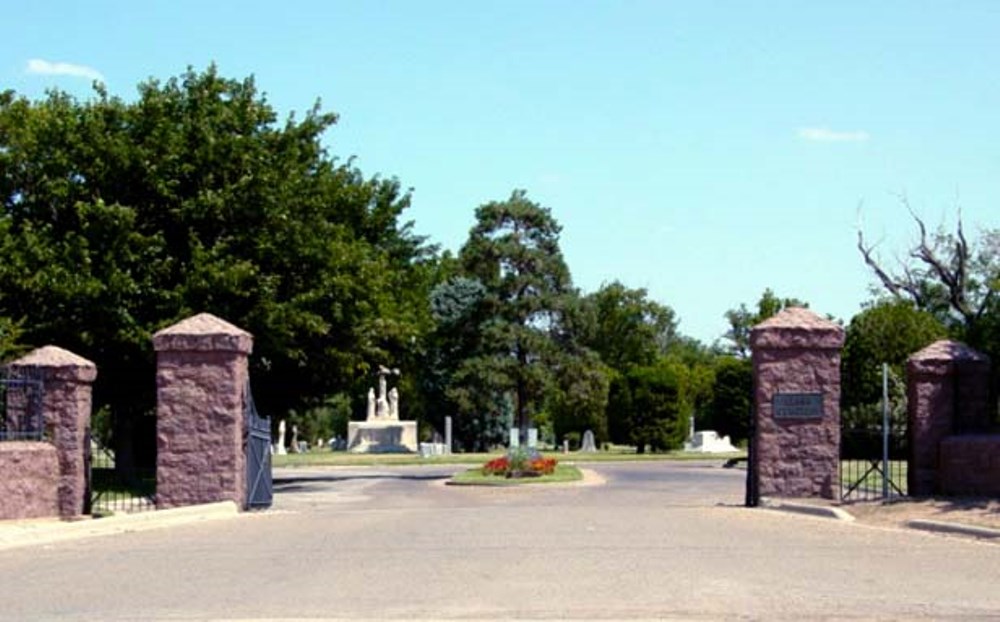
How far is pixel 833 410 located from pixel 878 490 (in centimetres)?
430

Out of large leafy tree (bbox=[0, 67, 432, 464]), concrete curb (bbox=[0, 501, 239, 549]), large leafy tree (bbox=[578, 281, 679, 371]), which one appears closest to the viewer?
concrete curb (bbox=[0, 501, 239, 549])

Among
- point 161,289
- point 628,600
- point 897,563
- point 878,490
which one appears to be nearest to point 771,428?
point 878,490

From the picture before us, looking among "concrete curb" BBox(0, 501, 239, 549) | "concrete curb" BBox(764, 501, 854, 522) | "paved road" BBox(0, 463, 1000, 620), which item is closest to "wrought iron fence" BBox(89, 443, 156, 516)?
"concrete curb" BBox(0, 501, 239, 549)

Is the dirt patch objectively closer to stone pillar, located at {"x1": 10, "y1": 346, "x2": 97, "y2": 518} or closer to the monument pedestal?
stone pillar, located at {"x1": 10, "y1": 346, "x2": 97, "y2": 518}

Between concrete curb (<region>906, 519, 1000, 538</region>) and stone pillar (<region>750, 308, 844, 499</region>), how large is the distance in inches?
162

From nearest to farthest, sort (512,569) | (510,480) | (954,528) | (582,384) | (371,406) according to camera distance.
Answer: (512,569)
(954,528)
(510,480)
(582,384)
(371,406)

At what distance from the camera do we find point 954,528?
17641mm

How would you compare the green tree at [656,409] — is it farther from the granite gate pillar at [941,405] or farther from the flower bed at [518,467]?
the granite gate pillar at [941,405]

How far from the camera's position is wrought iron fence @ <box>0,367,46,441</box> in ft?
71.7

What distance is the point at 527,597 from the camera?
1154cm

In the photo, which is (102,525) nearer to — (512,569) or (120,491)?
(512,569)

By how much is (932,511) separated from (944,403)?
2.94m

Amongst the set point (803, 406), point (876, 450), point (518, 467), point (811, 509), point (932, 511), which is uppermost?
point (803, 406)

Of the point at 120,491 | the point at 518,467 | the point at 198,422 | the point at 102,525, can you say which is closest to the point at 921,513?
the point at 102,525
